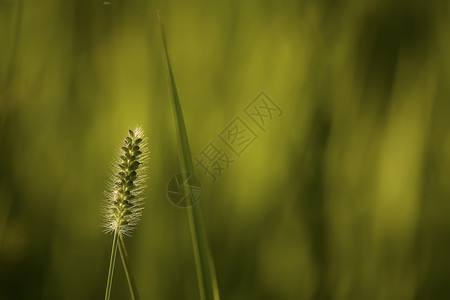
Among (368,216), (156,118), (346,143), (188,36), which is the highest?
(188,36)

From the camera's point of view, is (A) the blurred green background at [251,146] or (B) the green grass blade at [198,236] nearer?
(B) the green grass blade at [198,236]

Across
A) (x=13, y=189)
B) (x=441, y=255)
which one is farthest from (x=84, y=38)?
(x=441, y=255)

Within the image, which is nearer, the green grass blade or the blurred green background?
the green grass blade

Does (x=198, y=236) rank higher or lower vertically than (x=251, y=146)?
lower

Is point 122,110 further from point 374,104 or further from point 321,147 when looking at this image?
point 374,104

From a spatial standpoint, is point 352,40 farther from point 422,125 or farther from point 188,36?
point 188,36

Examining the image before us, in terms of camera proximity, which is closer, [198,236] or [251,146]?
[198,236]

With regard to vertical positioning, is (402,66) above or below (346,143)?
above

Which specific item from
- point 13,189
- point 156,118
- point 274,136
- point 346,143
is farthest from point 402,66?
point 13,189
